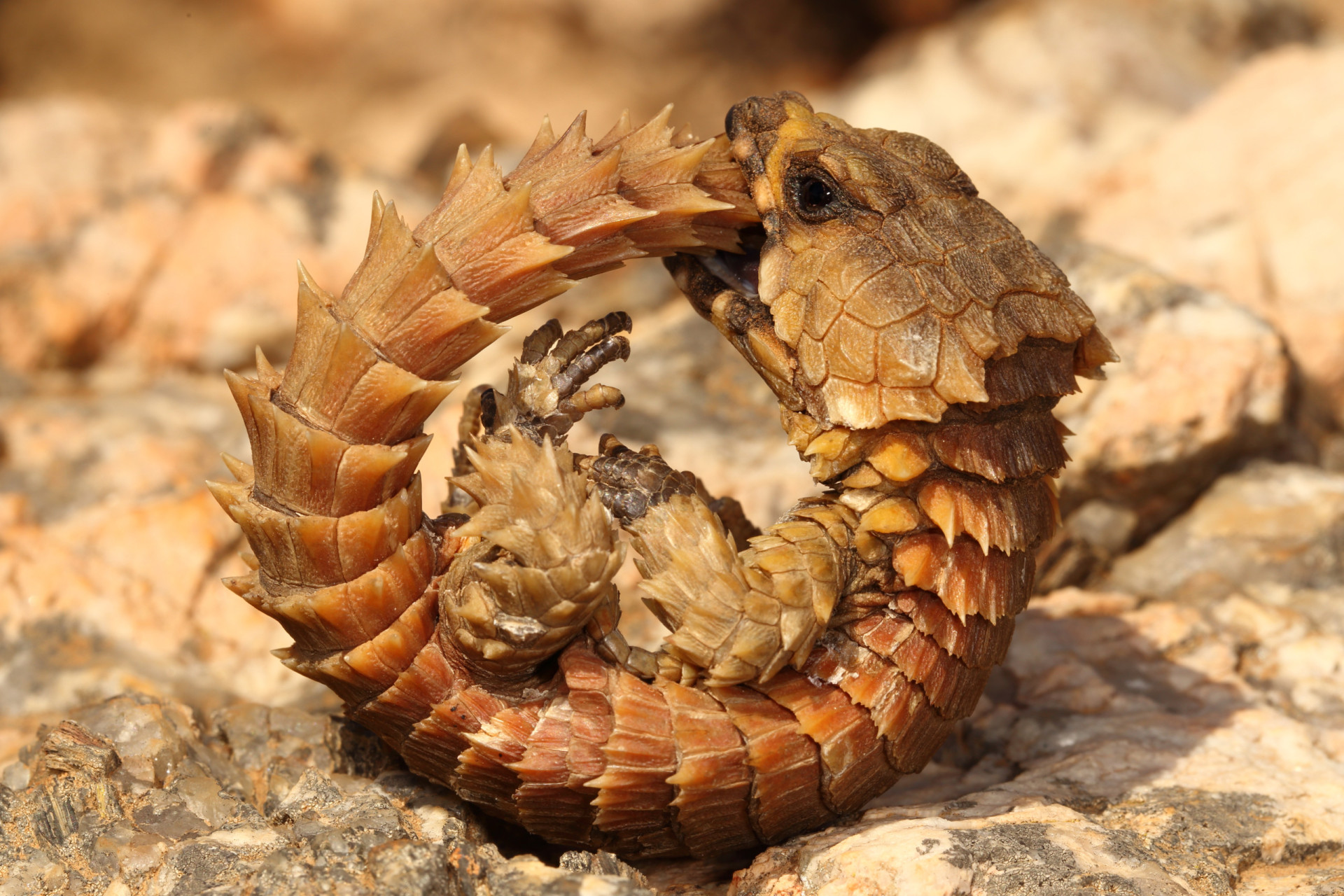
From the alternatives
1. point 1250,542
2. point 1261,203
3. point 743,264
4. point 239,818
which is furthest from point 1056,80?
point 239,818

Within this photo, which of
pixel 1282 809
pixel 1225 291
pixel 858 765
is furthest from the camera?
pixel 1225 291

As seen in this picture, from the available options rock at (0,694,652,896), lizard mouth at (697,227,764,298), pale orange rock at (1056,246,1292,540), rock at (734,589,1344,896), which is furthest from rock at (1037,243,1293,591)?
rock at (0,694,652,896)

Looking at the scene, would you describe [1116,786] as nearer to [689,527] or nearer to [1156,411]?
[689,527]

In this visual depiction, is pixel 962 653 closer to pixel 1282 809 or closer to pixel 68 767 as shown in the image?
pixel 1282 809

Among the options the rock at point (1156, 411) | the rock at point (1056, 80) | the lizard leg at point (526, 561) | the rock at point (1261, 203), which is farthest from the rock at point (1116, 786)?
the rock at point (1056, 80)

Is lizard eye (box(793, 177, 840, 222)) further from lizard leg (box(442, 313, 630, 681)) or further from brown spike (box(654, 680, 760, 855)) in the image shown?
brown spike (box(654, 680, 760, 855))

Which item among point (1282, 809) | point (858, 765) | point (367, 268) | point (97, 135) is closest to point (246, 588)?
point (367, 268)
